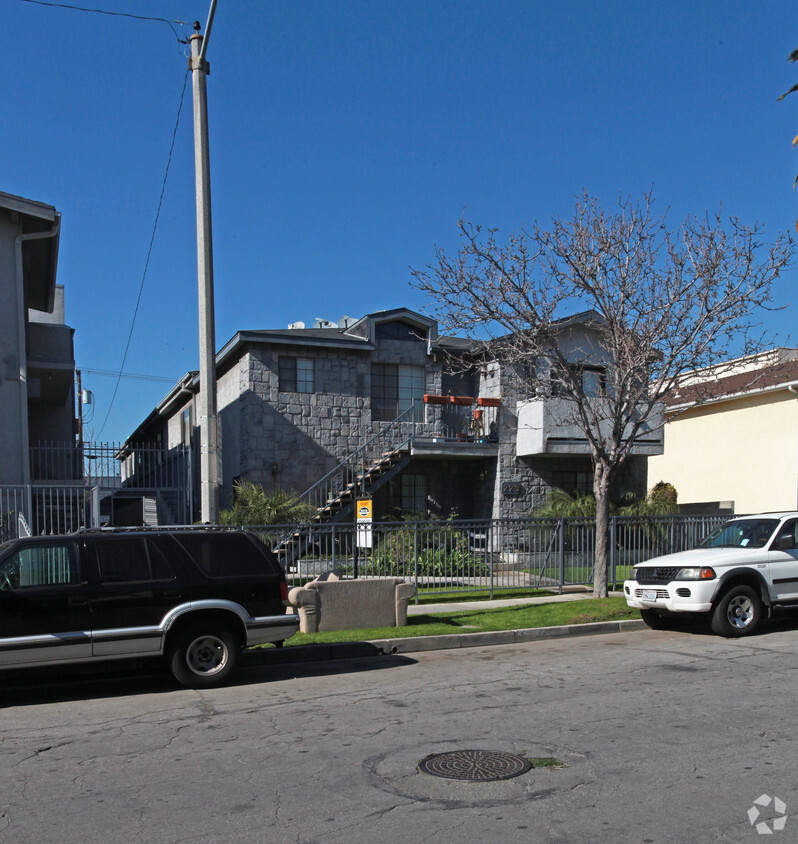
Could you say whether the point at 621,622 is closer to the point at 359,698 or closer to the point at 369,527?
the point at 369,527

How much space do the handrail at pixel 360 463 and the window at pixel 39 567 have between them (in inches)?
474

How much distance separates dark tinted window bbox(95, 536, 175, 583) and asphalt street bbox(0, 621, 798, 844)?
1228 mm

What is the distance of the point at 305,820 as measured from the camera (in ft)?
16.0

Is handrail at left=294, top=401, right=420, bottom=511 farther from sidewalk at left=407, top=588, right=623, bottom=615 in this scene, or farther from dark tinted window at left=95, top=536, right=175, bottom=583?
dark tinted window at left=95, top=536, right=175, bottom=583

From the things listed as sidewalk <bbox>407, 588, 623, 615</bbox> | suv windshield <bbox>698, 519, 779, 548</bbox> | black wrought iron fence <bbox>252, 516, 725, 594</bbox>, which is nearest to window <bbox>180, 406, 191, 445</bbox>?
black wrought iron fence <bbox>252, 516, 725, 594</bbox>

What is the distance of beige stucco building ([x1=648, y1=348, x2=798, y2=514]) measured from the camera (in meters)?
26.1

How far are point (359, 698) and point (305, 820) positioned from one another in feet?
11.6

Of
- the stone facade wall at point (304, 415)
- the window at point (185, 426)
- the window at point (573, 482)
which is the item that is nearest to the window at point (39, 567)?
the stone facade wall at point (304, 415)

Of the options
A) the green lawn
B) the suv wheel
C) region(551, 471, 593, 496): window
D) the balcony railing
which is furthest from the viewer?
region(551, 471, 593, 496): window

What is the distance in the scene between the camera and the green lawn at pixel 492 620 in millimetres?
11602

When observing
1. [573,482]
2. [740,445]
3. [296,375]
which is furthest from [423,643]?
[740,445]

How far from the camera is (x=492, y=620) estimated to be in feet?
43.1

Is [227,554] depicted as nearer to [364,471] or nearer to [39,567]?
[39,567]

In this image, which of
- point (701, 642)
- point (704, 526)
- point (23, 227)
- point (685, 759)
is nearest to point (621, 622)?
point (701, 642)
